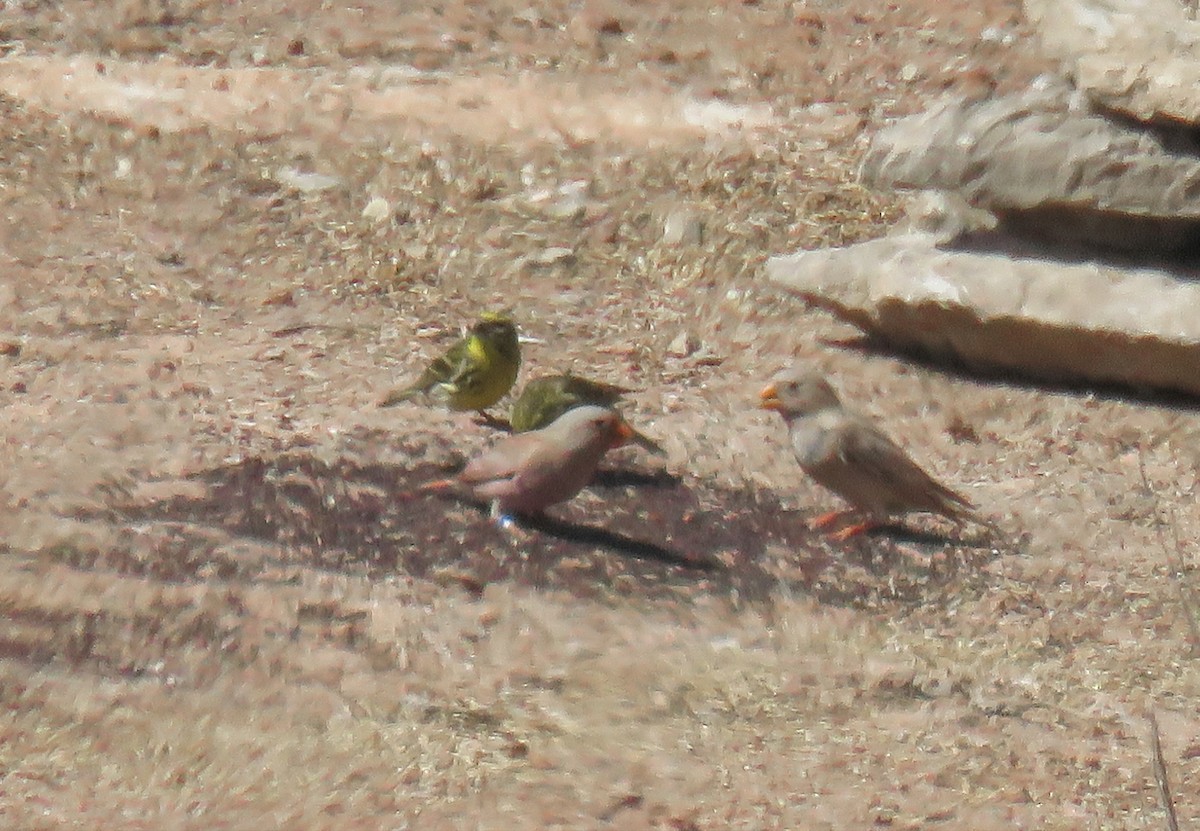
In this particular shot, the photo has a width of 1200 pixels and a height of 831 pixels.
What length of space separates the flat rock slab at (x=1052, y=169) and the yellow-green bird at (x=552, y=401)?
1780 millimetres

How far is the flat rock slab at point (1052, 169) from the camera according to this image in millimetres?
7039

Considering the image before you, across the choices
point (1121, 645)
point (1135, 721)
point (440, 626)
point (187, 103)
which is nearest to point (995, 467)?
point (1121, 645)

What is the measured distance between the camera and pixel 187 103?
8953 mm

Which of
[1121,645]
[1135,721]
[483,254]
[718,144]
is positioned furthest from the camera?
[718,144]

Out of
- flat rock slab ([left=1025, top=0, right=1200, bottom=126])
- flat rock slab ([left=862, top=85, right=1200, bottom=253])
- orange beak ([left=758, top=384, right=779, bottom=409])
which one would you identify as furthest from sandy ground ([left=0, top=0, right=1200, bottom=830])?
flat rock slab ([left=1025, top=0, right=1200, bottom=126])

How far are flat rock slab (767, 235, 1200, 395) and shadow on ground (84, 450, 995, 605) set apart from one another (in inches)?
56.0

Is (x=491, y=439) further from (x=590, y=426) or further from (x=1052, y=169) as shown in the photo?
(x=1052, y=169)

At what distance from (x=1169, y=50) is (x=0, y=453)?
432 centimetres

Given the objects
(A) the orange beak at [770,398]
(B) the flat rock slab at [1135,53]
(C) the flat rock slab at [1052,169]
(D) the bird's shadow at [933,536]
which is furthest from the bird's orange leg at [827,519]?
(B) the flat rock slab at [1135,53]

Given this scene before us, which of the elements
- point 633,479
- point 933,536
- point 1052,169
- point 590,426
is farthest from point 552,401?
point 1052,169

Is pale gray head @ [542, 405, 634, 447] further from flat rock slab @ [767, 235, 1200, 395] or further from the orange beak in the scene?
flat rock slab @ [767, 235, 1200, 395]

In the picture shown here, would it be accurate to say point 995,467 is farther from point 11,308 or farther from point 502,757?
point 11,308

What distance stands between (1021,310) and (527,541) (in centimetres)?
247

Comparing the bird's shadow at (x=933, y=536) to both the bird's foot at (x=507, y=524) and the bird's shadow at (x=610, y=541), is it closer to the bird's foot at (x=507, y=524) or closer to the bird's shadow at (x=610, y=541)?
the bird's shadow at (x=610, y=541)
